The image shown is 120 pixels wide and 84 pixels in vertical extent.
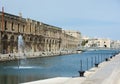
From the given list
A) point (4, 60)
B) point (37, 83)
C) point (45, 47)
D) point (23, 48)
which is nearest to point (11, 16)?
point (23, 48)

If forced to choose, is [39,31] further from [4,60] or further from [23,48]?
[4,60]

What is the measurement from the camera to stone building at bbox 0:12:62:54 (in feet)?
246

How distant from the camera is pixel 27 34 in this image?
9281cm

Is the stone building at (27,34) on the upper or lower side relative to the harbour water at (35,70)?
upper

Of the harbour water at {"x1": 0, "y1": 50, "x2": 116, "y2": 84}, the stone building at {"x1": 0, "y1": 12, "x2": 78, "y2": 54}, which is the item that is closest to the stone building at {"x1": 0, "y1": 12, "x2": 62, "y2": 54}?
the stone building at {"x1": 0, "y1": 12, "x2": 78, "y2": 54}

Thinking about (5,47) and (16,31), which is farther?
(16,31)

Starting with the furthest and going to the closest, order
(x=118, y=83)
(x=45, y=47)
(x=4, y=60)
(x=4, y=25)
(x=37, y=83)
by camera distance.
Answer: (x=45, y=47), (x=4, y=25), (x=4, y=60), (x=37, y=83), (x=118, y=83)

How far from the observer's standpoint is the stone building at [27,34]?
7484 centimetres

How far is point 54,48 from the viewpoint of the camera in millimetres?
127375

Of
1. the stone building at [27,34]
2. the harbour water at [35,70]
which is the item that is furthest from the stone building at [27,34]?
the harbour water at [35,70]

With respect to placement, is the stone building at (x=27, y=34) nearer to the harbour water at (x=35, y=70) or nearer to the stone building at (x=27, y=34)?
the stone building at (x=27, y=34)

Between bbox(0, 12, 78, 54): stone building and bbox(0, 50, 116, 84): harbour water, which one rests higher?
bbox(0, 12, 78, 54): stone building

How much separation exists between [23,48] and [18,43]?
21.0ft

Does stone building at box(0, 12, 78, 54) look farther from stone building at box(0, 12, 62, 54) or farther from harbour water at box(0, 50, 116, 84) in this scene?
harbour water at box(0, 50, 116, 84)
